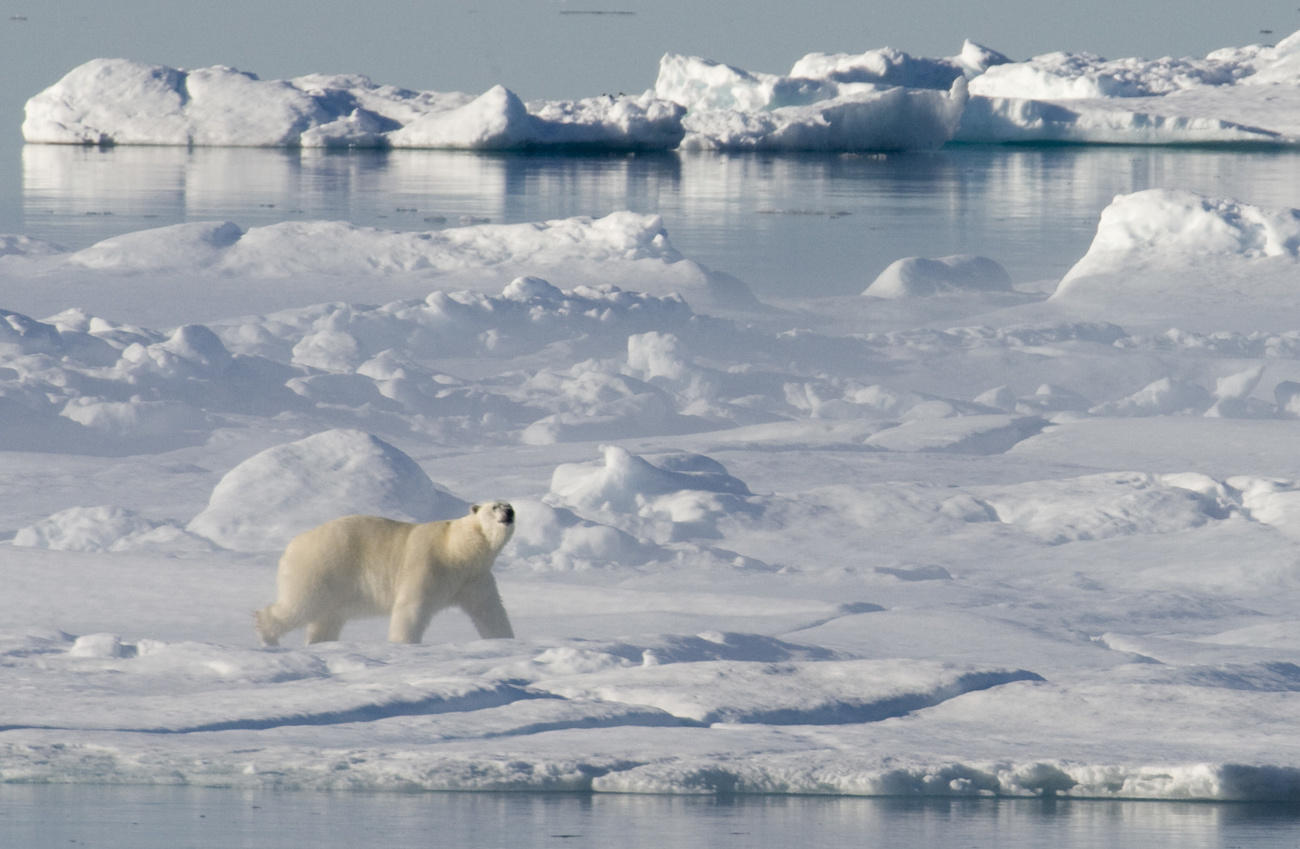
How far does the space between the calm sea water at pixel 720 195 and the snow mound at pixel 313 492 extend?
8145mm

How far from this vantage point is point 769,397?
1030 cm

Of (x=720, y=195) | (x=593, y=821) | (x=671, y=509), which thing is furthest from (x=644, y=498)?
(x=720, y=195)

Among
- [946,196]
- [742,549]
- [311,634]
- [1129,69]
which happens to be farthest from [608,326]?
[1129,69]

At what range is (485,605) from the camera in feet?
16.5

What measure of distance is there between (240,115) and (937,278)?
4117 centimetres

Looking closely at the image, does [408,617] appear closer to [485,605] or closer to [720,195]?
[485,605]

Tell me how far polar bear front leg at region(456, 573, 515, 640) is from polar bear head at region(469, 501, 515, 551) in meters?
0.11

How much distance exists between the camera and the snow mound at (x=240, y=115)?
159 ft

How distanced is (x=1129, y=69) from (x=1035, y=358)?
7988 cm

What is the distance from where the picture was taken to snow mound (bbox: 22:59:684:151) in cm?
4831

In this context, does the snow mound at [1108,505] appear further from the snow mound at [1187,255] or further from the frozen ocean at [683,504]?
the snow mound at [1187,255]

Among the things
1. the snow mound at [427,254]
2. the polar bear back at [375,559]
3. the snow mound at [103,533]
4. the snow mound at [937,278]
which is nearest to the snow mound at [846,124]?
the snow mound at [937,278]

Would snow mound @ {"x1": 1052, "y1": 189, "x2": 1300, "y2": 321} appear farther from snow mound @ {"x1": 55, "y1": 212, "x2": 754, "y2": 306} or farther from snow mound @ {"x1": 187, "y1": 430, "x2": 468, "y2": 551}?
snow mound @ {"x1": 187, "y1": 430, "x2": 468, "y2": 551}

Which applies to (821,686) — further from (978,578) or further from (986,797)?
(978,578)
